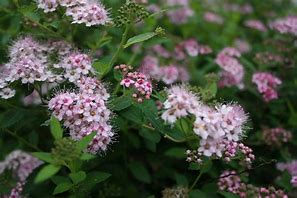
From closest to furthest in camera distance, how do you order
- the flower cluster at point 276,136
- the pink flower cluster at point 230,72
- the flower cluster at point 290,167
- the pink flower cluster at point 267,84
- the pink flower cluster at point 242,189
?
the pink flower cluster at point 242,189
the flower cluster at point 290,167
the flower cluster at point 276,136
the pink flower cluster at point 267,84
the pink flower cluster at point 230,72

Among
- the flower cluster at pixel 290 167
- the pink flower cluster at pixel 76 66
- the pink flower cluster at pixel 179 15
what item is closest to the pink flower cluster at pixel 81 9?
the pink flower cluster at pixel 76 66

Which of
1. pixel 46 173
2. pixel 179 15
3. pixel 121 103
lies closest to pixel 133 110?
pixel 121 103

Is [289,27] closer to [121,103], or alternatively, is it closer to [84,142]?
[121,103]

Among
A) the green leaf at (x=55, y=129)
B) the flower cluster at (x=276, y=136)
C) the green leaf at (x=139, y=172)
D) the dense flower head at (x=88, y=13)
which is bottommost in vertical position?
the green leaf at (x=139, y=172)

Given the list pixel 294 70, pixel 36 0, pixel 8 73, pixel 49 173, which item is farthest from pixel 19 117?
pixel 294 70

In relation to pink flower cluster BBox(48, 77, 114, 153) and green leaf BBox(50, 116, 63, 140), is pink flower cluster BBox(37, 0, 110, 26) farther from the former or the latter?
green leaf BBox(50, 116, 63, 140)

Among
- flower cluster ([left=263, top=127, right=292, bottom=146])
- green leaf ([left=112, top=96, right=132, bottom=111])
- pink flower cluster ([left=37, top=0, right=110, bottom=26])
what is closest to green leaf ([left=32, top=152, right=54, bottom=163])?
green leaf ([left=112, top=96, right=132, bottom=111])

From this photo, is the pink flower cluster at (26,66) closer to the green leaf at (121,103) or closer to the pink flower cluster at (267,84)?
the green leaf at (121,103)
